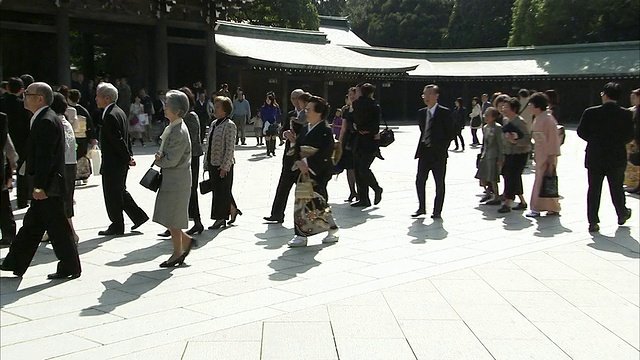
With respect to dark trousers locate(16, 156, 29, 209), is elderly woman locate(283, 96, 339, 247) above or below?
above

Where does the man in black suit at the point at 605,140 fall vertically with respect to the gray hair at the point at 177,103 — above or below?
below

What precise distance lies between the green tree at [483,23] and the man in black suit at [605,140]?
43.5 m

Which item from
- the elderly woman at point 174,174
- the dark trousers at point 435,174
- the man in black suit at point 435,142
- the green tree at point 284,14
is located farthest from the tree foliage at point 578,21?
the elderly woman at point 174,174

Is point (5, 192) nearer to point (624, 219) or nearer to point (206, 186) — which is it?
point (206, 186)

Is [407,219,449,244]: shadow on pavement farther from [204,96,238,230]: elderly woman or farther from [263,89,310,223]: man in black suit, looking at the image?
[204,96,238,230]: elderly woman

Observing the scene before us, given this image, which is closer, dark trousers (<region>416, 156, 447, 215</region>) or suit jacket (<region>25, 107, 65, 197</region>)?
suit jacket (<region>25, 107, 65, 197</region>)

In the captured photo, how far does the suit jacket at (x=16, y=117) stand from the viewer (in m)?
8.68

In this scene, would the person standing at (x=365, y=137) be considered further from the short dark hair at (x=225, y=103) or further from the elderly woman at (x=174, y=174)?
the elderly woman at (x=174, y=174)

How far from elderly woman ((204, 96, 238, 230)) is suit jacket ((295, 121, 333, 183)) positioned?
37.7 inches

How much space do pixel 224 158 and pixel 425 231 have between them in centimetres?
257

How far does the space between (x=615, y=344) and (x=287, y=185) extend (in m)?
4.72

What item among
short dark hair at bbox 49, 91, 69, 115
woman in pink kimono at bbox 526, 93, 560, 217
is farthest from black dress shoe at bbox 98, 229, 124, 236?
woman in pink kimono at bbox 526, 93, 560, 217

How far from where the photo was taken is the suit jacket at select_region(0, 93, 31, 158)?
8680 mm

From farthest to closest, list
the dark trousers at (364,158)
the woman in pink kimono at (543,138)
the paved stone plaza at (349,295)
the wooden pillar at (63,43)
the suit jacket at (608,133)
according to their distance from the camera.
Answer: the wooden pillar at (63,43) → the dark trousers at (364,158) → the woman in pink kimono at (543,138) → the suit jacket at (608,133) → the paved stone plaza at (349,295)
